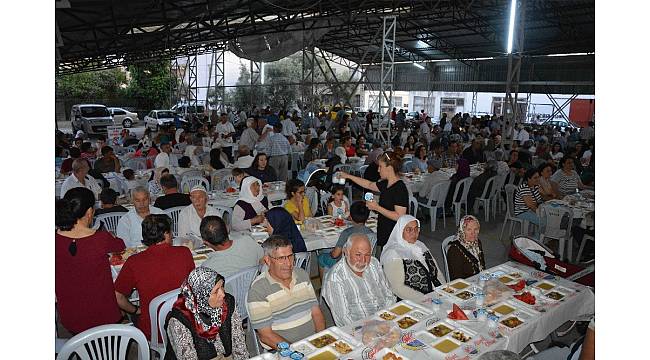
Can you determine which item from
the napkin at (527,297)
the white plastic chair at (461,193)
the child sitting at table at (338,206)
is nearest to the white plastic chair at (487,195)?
the white plastic chair at (461,193)

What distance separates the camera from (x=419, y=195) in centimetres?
838

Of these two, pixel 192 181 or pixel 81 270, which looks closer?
pixel 81 270

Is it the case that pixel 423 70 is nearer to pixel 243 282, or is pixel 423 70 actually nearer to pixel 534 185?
pixel 534 185

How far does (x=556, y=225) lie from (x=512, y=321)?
3655 millimetres

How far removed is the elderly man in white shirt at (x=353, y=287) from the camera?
3543 millimetres

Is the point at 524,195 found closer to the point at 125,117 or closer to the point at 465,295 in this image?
the point at 465,295

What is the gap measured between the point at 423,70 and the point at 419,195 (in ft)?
72.3

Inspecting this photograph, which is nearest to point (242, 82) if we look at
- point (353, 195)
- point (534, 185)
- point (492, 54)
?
point (492, 54)

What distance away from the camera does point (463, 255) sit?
427 centimetres

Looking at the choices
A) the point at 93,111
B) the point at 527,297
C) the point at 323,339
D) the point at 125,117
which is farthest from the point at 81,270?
the point at 125,117

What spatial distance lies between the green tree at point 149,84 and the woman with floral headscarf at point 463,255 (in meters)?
31.2

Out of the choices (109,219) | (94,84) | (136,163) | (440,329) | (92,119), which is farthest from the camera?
(94,84)

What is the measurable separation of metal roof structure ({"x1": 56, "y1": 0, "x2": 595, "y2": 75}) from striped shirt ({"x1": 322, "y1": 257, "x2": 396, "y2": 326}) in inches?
159

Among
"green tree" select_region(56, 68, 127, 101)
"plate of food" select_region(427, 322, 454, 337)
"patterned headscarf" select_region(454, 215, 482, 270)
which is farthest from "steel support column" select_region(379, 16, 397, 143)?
"green tree" select_region(56, 68, 127, 101)
